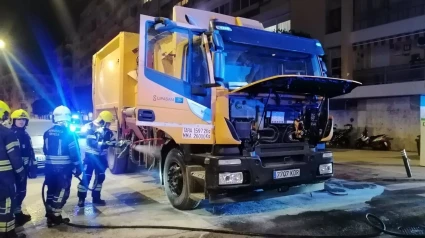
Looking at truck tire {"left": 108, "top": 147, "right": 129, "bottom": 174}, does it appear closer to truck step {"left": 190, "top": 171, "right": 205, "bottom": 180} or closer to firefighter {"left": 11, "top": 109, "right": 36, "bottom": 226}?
firefighter {"left": 11, "top": 109, "right": 36, "bottom": 226}

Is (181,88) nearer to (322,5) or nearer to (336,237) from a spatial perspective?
(336,237)

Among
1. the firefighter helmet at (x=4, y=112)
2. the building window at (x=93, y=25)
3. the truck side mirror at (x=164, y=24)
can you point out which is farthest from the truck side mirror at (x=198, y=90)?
the building window at (x=93, y=25)

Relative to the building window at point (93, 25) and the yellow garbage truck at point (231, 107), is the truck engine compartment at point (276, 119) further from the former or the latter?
the building window at point (93, 25)

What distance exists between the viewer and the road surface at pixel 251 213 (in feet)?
16.3

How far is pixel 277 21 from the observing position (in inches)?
991

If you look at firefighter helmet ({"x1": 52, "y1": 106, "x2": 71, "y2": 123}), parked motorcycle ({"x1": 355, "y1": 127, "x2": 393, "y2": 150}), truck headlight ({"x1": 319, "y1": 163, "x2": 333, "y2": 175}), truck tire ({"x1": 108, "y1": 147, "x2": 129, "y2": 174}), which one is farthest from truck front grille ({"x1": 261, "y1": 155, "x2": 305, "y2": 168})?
parked motorcycle ({"x1": 355, "y1": 127, "x2": 393, "y2": 150})

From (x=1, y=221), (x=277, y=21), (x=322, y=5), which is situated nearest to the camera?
(x=1, y=221)

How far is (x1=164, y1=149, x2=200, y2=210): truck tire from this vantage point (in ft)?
18.8

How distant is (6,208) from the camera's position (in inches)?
178

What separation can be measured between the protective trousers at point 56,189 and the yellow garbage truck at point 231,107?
1356 millimetres

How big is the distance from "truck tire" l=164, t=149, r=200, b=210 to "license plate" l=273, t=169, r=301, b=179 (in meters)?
1.32

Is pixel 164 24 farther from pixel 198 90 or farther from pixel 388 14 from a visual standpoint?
pixel 388 14

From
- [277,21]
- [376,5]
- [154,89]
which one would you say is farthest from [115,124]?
[277,21]

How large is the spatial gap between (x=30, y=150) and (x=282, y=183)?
12.4ft
